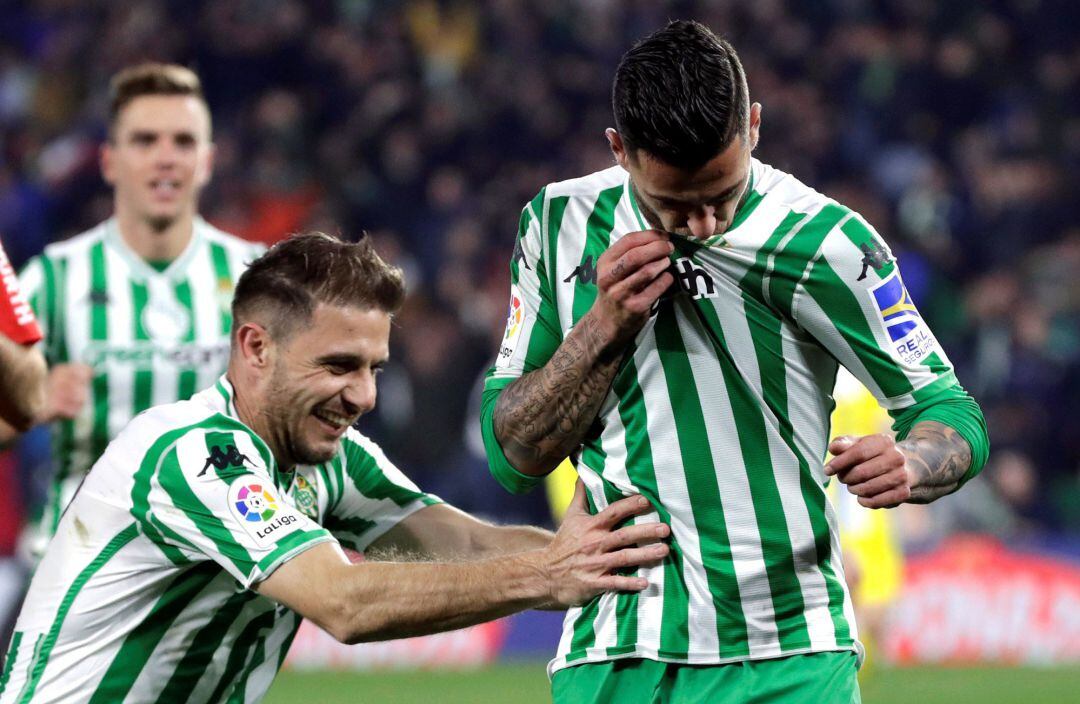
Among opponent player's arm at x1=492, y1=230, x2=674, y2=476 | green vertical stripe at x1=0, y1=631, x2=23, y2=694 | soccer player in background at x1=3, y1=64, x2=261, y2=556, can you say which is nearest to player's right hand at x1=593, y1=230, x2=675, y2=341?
opponent player's arm at x1=492, y1=230, x2=674, y2=476

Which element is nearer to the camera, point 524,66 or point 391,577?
point 391,577

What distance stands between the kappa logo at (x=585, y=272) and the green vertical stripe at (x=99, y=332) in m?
2.72

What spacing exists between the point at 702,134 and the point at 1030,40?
12735 mm

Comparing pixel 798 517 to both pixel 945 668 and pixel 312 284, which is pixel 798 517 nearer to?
pixel 312 284

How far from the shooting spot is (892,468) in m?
2.66

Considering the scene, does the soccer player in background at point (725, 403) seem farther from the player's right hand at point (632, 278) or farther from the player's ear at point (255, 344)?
the player's ear at point (255, 344)

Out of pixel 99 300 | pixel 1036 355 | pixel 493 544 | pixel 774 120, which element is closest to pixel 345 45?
pixel 774 120

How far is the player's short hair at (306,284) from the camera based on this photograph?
Answer: 10.6 feet

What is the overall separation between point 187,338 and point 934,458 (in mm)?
3330

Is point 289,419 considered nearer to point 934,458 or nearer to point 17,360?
point 17,360

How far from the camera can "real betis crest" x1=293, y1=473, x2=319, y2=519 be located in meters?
3.42

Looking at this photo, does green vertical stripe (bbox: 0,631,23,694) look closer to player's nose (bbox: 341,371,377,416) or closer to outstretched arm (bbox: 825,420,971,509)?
player's nose (bbox: 341,371,377,416)

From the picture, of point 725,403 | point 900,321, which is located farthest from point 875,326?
point 725,403

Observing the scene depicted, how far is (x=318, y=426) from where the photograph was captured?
10.8 feet
